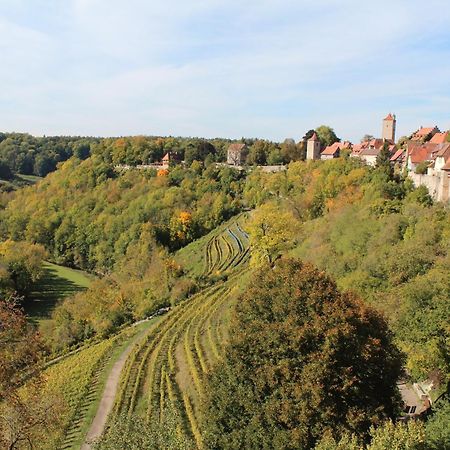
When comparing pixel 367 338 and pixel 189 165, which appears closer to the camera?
pixel 367 338

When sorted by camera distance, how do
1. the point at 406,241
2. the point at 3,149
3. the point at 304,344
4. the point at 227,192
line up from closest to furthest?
the point at 304,344, the point at 406,241, the point at 227,192, the point at 3,149

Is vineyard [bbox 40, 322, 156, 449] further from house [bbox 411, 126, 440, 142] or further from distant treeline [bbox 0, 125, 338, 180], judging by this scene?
distant treeline [bbox 0, 125, 338, 180]

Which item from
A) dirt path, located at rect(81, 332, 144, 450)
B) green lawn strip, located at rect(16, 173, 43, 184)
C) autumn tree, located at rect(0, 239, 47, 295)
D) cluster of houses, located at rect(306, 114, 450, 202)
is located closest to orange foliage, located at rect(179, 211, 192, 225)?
autumn tree, located at rect(0, 239, 47, 295)

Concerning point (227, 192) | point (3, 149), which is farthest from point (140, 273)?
point (3, 149)

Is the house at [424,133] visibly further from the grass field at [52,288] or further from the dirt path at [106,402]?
the grass field at [52,288]

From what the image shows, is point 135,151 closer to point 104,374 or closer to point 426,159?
point 426,159

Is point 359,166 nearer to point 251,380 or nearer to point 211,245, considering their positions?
point 211,245

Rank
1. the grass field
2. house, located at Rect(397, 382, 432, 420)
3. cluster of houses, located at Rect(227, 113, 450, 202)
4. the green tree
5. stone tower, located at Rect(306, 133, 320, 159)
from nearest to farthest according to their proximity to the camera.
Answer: house, located at Rect(397, 382, 432, 420), cluster of houses, located at Rect(227, 113, 450, 202), the grass field, stone tower, located at Rect(306, 133, 320, 159), the green tree

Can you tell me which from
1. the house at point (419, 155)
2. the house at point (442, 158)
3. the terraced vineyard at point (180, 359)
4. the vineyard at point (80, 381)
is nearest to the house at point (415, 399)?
the terraced vineyard at point (180, 359)
